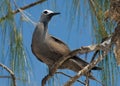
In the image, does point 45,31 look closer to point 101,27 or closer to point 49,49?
point 49,49

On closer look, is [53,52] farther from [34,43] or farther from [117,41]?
[117,41]

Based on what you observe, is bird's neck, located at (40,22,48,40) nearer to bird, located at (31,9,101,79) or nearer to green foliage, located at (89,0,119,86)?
bird, located at (31,9,101,79)

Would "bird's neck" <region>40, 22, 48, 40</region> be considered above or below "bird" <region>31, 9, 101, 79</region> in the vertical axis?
above

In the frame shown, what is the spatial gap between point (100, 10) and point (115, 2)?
221 millimetres

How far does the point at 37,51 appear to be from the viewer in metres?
1.83

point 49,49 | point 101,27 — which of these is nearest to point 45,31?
point 49,49

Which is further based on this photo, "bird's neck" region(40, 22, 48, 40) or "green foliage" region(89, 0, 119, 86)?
"bird's neck" region(40, 22, 48, 40)

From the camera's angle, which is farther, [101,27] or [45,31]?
[45,31]

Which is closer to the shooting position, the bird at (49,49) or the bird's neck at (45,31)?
the bird at (49,49)

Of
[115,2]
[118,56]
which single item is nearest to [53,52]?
[118,56]

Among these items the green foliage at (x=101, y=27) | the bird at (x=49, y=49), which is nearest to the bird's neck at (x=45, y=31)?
the bird at (x=49, y=49)

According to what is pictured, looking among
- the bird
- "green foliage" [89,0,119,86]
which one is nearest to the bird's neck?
the bird

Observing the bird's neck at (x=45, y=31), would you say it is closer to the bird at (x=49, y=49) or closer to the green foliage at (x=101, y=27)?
the bird at (x=49, y=49)

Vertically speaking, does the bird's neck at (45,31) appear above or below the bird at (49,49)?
above
